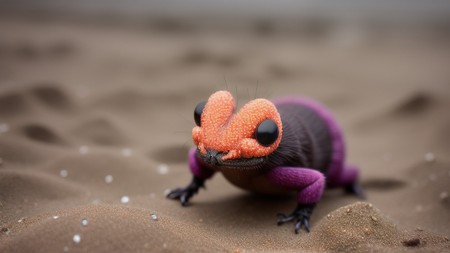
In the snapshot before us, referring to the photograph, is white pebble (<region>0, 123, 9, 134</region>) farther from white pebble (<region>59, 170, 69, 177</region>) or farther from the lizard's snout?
the lizard's snout

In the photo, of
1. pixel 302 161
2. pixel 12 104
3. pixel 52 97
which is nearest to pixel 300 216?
pixel 302 161

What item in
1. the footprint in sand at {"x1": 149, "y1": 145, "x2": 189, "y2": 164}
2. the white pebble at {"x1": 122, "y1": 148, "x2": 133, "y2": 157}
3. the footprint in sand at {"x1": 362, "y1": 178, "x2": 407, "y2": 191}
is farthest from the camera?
the footprint in sand at {"x1": 149, "y1": 145, "x2": 189, "y2": 164}

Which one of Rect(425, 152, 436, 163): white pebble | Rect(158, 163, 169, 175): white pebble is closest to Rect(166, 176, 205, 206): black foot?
Rect(158, 163, 169, 175): white pebble

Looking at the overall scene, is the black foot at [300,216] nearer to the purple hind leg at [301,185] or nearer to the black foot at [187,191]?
the purple hind leg at [301,185]

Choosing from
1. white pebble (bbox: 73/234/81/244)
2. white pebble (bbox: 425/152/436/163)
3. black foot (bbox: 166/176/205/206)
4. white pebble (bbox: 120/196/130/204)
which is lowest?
white pebble (bbox: 120/196/130/204)

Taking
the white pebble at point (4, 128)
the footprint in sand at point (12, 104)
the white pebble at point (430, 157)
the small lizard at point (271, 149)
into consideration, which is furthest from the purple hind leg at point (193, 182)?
the footprint in sand at point (12, 104)
